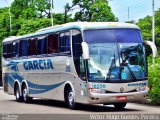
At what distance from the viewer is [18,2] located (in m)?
74.7

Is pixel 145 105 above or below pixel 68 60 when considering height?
below

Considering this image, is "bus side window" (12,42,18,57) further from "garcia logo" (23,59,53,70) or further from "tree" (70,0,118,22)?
"tree" (70,0,118,22)

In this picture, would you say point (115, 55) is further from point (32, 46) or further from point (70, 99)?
point (32, 46)

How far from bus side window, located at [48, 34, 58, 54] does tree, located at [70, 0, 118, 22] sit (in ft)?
144

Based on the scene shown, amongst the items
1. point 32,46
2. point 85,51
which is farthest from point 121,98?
point 32,46

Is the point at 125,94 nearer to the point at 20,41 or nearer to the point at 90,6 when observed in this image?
the point at 20,41

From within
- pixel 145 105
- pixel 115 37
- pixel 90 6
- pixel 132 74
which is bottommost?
pixel 145 105

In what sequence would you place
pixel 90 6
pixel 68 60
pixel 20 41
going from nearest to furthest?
pixel 68 60 < pixel 20 41 < pixel 90 6

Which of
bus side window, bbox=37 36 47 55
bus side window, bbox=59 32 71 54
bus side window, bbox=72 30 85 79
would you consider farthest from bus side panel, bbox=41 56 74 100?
bus side window, bbox=37 36 47 55

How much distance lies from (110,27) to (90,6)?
4857 cm

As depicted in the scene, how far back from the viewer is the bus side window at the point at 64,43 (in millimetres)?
21812

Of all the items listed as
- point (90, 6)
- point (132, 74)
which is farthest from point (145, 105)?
point (90, 6)

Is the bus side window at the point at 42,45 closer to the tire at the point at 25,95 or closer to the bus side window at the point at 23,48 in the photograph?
the bus side window at the point at 23,48

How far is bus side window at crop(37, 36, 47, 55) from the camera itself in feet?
81.2
